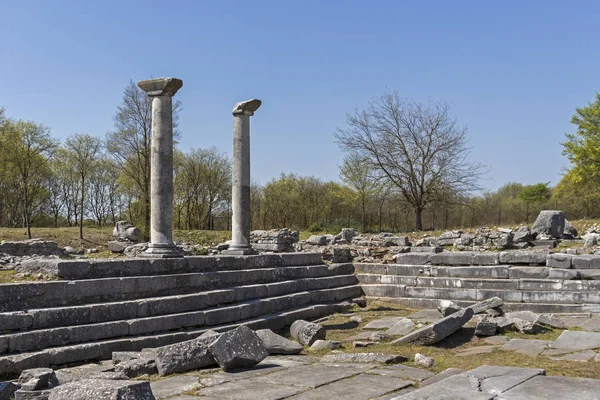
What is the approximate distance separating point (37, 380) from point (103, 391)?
1669mm

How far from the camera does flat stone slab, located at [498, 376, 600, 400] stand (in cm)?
515

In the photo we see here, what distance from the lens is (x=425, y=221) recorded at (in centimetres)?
3947

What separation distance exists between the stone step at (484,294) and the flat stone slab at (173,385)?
848cm

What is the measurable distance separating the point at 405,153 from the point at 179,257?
22112 millimetres

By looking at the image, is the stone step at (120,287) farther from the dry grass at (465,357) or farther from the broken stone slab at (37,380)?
the broken stone slab at (37,380)

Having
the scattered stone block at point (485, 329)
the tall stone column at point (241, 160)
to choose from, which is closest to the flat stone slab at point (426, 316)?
the scattered stone block at point (485, 329)

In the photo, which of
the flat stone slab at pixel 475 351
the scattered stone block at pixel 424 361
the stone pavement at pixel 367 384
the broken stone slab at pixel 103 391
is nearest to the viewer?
the broken stone slab at pixel 103 391

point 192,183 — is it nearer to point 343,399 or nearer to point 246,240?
point 246,240

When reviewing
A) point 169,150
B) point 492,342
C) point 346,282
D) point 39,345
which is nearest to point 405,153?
point 346,282

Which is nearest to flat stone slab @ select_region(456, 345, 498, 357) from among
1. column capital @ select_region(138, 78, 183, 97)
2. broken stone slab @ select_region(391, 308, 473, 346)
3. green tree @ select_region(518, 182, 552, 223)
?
broken stone slab @ select_region(391, 308, 473, 346)

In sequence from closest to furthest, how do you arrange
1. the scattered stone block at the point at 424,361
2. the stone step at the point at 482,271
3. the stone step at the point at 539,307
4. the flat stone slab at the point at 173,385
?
the flat stone slab at the point at 173,385 → the scattered stone block at the point at 424,361 → the stone step at the point at 539,307 → the stone step at the point at 482,271

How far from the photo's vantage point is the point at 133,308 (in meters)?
9.47

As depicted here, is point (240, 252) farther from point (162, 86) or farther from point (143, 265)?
point (162, 86)

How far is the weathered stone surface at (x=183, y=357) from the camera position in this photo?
7.06m
